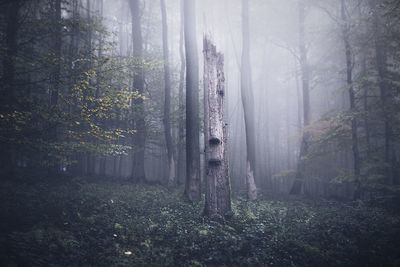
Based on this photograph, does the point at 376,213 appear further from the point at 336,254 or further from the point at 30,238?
the point at 30,238

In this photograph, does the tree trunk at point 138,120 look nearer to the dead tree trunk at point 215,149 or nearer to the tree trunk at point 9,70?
the tree trunk at point 9,70

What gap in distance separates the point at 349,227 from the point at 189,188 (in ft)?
17.6

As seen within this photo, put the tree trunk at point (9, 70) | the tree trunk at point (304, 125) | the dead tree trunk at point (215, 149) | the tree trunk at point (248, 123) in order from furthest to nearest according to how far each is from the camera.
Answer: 1. the tree trunk at point (304, 125)
2. the tree trunk at point (248, 123)
3. the tree trunk at point (9, 70)
4. the dead tree trunk at point (215, 149)

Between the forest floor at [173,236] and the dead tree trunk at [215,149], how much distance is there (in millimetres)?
507

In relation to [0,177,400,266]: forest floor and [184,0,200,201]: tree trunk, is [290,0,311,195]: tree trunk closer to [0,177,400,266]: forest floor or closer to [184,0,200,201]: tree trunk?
[0,177,400,266]: forest floor

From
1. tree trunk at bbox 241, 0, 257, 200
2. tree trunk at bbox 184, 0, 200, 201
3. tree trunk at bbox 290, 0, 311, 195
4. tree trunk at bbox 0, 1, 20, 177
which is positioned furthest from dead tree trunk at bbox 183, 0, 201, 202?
tree trunk at bbox 290, 0, 311, 195

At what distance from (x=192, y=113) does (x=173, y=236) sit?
5279 millimetres

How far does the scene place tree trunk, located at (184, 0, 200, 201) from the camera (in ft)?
26.0

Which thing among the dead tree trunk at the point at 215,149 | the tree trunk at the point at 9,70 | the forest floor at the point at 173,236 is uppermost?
the tree trunk at the point at 9,70

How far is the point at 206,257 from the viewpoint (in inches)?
153

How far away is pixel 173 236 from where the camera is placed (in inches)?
184

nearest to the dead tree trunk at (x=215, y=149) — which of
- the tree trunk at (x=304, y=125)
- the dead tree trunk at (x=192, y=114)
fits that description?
the dead tree trunk at (x=192, y=114)

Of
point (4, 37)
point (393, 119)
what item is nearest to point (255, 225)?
point (393, 119)

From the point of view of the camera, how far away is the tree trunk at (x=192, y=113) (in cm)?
793
